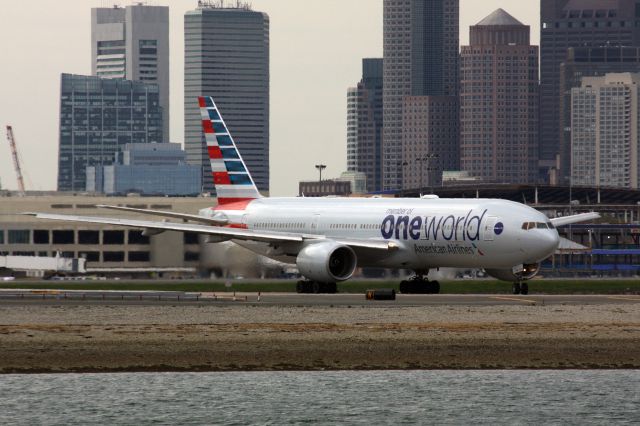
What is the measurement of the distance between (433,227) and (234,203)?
1772cm

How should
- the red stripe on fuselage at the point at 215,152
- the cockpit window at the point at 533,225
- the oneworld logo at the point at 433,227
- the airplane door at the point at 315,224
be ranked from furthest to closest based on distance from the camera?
1. the red stripe on fuselage at the point at 215,152
2. the airplane door at the point at 315,224
3. the oneworld logo at the point at 433,227
4. the cockpit window at the point at 533,225

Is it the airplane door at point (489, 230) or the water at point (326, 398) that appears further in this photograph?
the airplane door at point (489, 230)

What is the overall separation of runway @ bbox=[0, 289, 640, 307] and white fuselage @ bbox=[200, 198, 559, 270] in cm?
221

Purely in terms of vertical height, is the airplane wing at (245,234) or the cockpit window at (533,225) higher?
the cockpit window at (533,225)

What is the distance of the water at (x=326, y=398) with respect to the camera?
4534 cm

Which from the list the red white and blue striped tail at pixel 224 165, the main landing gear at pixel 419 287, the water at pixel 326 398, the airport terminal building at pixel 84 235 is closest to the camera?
the water at pixel 326 398

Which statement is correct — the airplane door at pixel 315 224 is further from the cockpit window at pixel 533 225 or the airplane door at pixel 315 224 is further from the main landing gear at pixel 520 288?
the cockpit window at pixel 533 225

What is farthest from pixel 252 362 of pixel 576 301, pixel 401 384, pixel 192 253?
pixel 192 253

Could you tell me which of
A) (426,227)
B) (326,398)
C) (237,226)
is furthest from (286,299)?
(326,398)

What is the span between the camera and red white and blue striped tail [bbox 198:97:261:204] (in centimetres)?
9506

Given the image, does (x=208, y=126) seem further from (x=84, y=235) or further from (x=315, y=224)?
(x=84, y=235)

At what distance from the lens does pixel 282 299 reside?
74.8 m

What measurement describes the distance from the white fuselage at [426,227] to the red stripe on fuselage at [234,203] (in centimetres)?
215

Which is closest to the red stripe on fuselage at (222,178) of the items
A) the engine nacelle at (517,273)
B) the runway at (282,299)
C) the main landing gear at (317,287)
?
the main landing gear at (317,287)
